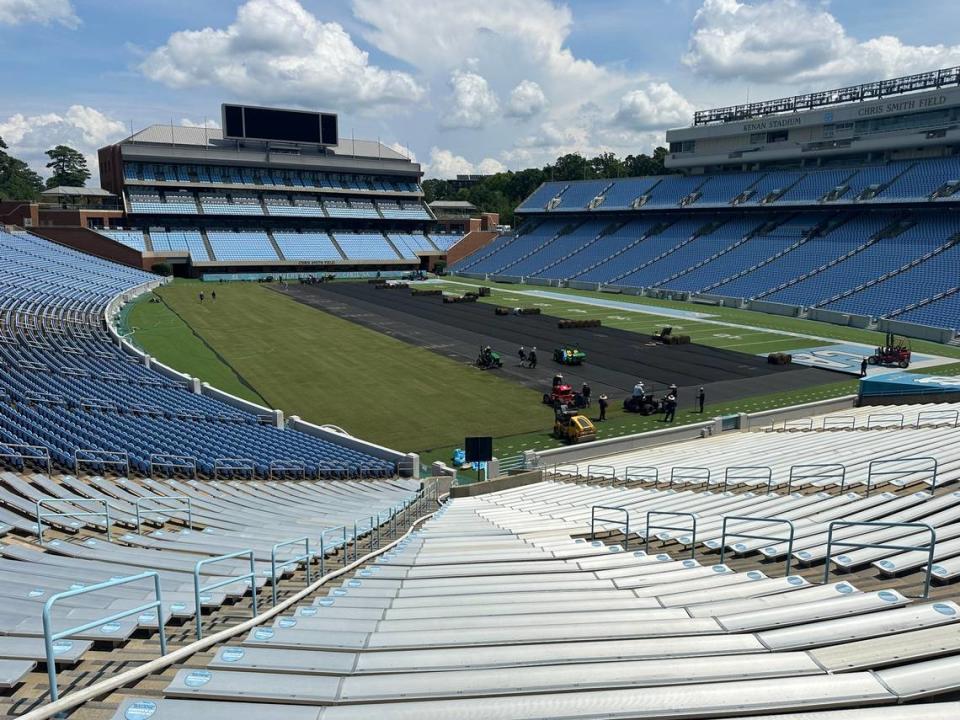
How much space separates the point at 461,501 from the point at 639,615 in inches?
496

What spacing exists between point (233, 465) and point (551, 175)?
Result: 129m

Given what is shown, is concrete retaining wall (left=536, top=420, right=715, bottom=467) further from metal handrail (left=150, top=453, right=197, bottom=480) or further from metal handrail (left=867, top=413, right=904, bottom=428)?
metal handrail (left=150, top=453, right=197, bottom=480)

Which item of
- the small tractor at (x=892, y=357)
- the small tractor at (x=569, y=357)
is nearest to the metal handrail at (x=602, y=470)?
the small tractor at (x=569, y=357)

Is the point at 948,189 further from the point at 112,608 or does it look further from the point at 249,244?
the point at 249,244

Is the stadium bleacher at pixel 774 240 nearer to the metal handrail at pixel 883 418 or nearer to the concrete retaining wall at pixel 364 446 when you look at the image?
the metal handrail at pixel 883 418

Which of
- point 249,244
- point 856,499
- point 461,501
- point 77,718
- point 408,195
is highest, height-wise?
point 408,195

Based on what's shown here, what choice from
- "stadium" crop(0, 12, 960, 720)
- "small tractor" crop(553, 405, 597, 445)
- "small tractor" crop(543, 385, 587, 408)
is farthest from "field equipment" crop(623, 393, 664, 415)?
"small tractor" crop(553, 405, 597, 445)

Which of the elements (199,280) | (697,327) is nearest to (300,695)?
(697,327)

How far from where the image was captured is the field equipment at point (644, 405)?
28.7m

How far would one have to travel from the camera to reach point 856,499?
35.2 feet

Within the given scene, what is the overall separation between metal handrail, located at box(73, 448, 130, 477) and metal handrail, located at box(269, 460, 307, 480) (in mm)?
3907

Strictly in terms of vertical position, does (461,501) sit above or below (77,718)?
below

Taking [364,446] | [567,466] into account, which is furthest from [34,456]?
[567,466]

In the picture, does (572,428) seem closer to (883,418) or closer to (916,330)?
(883,418)
